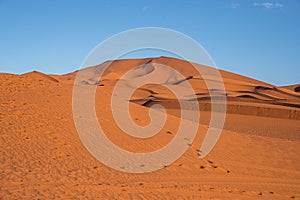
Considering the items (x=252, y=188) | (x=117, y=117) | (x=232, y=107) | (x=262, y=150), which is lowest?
(x=252, y=188)

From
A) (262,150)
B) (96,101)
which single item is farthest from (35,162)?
(262,150)

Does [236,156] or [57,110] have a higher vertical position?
[57,110]

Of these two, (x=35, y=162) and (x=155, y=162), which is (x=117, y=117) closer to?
(x=155, y=162)

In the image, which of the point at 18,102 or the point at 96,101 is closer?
the point at 18,102

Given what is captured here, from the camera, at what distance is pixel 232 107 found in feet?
99.4

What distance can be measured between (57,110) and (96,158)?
150 inches

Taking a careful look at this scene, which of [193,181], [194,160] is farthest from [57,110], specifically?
[193,181]

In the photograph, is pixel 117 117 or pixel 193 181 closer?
pixel 193 181

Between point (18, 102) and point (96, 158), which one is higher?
point (18, 102)

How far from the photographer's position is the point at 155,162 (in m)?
9.84

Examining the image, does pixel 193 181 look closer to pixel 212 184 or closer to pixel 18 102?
pixel 212 184

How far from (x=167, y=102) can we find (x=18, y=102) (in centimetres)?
2197

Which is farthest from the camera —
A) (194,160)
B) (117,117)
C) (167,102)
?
(167,102)

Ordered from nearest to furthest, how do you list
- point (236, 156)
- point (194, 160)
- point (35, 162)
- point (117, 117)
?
point (35, 162), point (194, 160), point (236, 156), point (117, 117)
